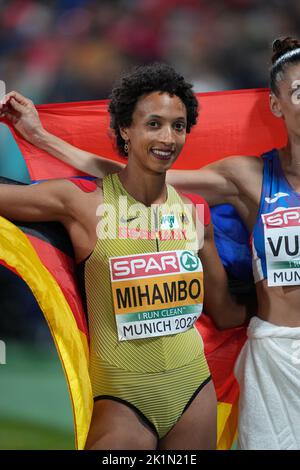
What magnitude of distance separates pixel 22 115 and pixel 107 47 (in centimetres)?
274

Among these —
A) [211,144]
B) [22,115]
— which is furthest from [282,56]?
[22,115]

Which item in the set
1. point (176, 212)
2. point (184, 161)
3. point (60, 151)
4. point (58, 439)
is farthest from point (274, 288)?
point (58, 439)

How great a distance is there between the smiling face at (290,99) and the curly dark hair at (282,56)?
17mm

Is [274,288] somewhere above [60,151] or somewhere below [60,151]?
below

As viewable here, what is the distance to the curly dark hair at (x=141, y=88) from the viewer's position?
102 inches

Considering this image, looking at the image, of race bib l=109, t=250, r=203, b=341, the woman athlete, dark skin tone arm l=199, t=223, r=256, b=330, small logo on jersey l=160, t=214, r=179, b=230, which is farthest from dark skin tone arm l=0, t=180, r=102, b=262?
dark skin tone arm l=199, t=223, r=256, b=330

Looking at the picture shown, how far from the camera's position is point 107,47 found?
544cm

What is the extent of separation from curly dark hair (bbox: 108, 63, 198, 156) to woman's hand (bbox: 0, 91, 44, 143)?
0.38m

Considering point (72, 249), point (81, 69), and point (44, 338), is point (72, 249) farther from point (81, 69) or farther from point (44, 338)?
point (81, 69)

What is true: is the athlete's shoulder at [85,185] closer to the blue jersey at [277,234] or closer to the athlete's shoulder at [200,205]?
the athlete's shoulder at [200,205]

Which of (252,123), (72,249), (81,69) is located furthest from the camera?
(81,69)

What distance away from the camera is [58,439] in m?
3.98

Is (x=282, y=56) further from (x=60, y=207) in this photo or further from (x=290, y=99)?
(x=60, y=207)

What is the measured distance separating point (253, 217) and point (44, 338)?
2287mm
